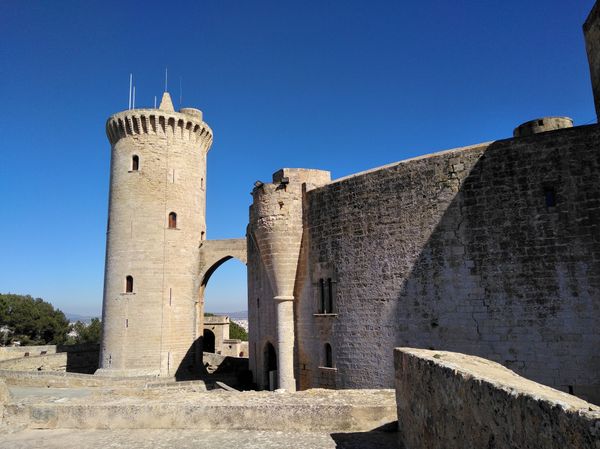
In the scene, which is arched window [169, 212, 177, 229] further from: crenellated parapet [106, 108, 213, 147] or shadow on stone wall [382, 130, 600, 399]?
shadow on stone wall [382, 130, 600, 399]

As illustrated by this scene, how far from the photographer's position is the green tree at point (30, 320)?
39.2 meters

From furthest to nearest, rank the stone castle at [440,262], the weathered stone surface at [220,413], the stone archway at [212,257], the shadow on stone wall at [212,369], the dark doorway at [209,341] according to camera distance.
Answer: the dark doorway at [209,341]
the stone archway at [212,257]
the shadow on stone wall at [212,369]
the stone castle at [440,262]
the weathered stone surface at [220,413]

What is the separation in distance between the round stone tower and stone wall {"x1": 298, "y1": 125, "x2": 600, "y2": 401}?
1152cm

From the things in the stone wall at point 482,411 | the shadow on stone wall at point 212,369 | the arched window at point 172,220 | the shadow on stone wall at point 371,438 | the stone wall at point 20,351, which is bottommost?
the shadow on stone wall at point 212,369

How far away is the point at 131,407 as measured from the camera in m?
5.67

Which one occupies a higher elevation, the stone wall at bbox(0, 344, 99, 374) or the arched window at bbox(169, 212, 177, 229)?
the arched window at bbox(169, 212, 177, 229)

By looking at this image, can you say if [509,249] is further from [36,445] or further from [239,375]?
[239,375]

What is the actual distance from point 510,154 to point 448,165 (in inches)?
51.9

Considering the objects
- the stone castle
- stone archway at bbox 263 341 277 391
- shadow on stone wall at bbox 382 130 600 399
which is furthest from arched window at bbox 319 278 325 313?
stone archway at bbox 263 341 277 391

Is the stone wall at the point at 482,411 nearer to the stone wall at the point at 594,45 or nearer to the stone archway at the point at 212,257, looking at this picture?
the stone wall at the point at 594,45

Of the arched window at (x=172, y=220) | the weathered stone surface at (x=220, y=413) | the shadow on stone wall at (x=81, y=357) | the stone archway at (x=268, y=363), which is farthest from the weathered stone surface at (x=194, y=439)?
Answer: the shadow on stone wall at (x=81, y=357)

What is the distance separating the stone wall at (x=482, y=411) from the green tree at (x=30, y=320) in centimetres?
4346

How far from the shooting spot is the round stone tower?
2134 cm

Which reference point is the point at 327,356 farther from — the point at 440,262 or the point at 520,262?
the point at 520,262
